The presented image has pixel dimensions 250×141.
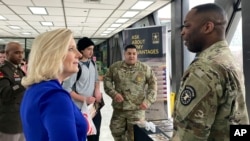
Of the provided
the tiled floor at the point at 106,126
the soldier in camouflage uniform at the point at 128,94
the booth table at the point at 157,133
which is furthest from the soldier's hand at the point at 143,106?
the tiled floor at the point at 106,126

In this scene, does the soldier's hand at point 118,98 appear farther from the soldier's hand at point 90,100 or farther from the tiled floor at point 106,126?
the tiled floor at point 106,126

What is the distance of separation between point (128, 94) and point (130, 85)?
0.39ft

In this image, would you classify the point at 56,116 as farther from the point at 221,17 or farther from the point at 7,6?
the point at 7,6

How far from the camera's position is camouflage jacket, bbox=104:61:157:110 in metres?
3.17

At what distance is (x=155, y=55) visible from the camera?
13.0ft

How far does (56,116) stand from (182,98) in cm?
58

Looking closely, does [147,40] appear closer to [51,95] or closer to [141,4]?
[141,4]

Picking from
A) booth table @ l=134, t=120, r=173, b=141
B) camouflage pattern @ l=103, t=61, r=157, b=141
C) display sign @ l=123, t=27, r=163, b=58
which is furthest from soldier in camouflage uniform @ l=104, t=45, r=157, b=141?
display sign @ l=123, t=27, r=163, b=58

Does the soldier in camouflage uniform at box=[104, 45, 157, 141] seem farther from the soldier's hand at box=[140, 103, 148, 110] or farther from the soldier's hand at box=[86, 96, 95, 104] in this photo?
the soldier's hand at box=[86, 96, 95, 104]

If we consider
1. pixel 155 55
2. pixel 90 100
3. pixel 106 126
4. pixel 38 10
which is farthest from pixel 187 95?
pixel 38 10

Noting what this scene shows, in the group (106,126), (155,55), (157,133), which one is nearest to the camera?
(157,133)

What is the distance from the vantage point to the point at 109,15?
23.1 ft

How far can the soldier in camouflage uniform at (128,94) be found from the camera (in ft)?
10.4

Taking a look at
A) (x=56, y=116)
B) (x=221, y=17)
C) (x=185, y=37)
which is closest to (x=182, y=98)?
(x=185, y=37)
